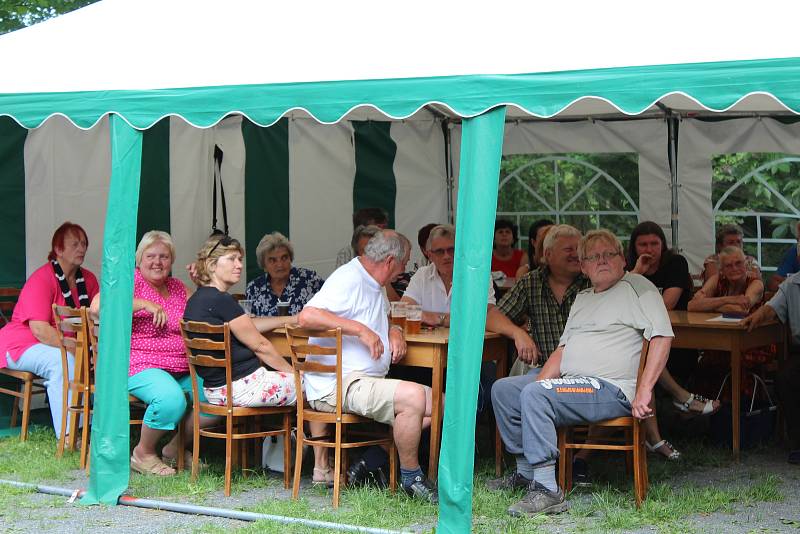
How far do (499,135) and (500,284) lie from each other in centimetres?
384

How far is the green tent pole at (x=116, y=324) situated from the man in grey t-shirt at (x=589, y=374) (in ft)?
5.31

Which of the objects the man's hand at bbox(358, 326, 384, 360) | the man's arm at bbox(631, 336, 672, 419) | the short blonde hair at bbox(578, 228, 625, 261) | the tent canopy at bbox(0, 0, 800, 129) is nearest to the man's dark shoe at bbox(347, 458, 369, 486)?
the man's hand at bbox(358, 326, 384, 360)

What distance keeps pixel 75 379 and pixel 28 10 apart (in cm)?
889

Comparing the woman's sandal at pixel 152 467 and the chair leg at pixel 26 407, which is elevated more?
the chair leg at pixel 26 407

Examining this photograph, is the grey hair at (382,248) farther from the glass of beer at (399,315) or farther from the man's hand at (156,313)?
the man's hand at (156,313)

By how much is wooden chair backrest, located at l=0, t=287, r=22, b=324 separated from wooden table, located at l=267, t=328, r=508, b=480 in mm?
2189

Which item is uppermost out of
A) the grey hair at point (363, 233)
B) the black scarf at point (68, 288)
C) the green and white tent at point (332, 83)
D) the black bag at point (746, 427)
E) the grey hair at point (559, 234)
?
the green and white tent at point (332, 83)

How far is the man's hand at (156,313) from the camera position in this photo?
17.6 ft

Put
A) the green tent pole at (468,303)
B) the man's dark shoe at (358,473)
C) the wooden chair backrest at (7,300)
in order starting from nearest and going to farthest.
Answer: the green tent pole at (468,303) → the man's dark shoe at (358,473) → the wooden chair backrest at (7,300)

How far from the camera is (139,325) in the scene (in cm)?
541

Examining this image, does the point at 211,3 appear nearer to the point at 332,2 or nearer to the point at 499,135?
the point at 332,2

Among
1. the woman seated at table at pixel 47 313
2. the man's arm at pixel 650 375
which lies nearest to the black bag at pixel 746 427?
the man's arm at pixel 650 375

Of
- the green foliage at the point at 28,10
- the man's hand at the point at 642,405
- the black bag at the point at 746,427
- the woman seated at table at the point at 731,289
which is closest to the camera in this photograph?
the man's hand at the point at 642,405

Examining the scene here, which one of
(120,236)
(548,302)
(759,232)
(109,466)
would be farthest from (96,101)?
(759,232)
